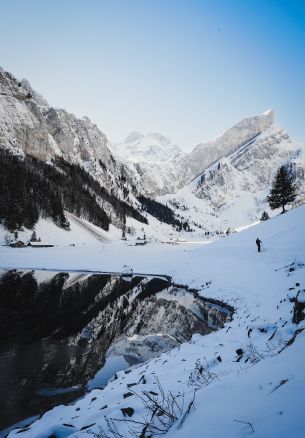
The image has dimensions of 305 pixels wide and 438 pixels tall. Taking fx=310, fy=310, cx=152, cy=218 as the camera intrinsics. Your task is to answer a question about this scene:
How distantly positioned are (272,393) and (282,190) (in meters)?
67.0

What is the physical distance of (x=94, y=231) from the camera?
117125mm

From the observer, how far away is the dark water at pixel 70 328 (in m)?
11.8

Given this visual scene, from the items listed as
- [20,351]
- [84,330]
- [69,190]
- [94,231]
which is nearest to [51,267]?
[84,330]

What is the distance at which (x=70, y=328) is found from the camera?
19.7 meters

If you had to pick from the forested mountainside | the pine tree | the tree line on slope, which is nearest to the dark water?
the pine tree

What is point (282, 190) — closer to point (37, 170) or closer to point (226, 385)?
point (226, 385)

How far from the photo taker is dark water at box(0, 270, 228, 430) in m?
11.8

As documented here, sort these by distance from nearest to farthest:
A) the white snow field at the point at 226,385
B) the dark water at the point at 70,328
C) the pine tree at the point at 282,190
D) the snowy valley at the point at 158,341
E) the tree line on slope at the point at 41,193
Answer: the white snow field at the point at 226,385, the snowy valley at the point at 158,341, the dark water at the point at 70,328, the pine tree at the point at 282,190, the tree line on slope at the point at 41,193

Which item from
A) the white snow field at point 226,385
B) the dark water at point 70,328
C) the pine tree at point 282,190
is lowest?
the dark water at point 70,328

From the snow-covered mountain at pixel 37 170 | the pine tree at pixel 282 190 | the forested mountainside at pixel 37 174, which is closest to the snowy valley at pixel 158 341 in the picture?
the pine tree at pixel 282 190

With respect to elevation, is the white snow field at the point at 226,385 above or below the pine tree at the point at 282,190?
below

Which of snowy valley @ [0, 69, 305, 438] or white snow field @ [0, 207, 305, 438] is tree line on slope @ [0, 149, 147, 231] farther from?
white snow field @ [0, 207, 305, 438]

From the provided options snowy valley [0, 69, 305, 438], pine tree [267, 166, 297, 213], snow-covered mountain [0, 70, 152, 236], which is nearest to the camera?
snowy valley [0, 69, 305, 438]

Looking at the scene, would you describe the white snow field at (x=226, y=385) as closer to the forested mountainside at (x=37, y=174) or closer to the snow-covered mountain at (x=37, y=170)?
the forested mountainside at (x=37, y=174)
